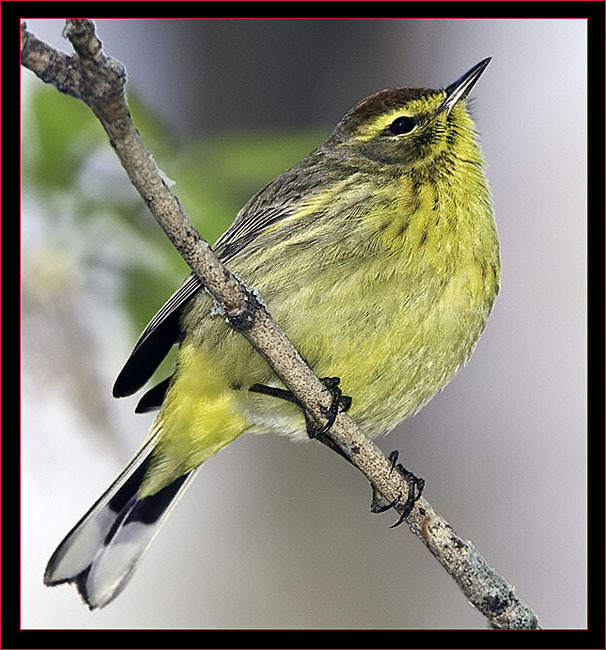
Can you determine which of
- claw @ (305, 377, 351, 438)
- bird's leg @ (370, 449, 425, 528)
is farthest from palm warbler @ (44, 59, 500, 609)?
bird's leg @ (370, 449, 425, 528)

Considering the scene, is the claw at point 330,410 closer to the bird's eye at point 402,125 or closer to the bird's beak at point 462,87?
the bird's eye at point 402,125

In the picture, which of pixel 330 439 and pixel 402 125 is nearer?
pixel 330 439

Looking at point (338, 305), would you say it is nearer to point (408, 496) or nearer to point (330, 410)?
point (330, 410)

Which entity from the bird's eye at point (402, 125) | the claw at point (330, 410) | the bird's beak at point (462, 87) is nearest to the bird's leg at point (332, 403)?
the claw at point (330, 410)

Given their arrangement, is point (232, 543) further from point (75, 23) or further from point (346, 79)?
point (75, 23)

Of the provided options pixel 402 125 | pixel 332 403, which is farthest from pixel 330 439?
pixel 402 125

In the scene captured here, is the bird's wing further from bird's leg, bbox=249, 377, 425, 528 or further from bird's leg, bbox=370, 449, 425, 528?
bird's leg, bbox=370, 449, 425, 528

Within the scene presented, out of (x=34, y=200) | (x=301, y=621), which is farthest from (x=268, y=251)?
(x=301, y=621)
